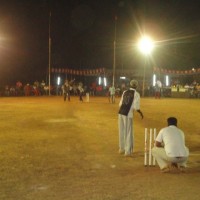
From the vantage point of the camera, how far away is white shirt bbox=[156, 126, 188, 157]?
8.35 m

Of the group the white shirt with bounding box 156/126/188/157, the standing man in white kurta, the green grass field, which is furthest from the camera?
the standing man in white kurta

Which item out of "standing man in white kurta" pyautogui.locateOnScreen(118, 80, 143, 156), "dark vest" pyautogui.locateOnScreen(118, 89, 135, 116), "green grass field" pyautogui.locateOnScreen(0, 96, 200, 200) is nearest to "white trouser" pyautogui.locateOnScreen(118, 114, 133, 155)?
"standing man in white kurta" pyautogui.locateOnScreen(118, 80, 143, 156)

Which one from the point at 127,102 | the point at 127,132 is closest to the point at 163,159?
the point at 127,132

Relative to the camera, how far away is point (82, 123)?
729 inches

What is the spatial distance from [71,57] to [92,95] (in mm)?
10055

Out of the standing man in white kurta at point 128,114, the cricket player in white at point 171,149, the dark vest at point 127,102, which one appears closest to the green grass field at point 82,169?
the cricket player in white at point 171,149

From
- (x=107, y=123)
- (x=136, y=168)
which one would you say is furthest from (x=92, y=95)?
(x=136, y=168)

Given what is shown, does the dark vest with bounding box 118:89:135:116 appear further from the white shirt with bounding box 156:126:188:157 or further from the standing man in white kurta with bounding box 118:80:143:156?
the white shirt with bounding box 156:126:188:157

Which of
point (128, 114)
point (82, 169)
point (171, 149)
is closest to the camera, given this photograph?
point (171, 149)

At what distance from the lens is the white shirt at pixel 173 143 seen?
835 centimetres

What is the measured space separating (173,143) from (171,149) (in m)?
0.15

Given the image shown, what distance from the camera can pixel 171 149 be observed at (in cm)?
835

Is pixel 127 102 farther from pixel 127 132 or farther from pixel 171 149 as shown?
pixel 171 149

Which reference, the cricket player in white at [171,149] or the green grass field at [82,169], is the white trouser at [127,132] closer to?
the green grass field at [82,169]
